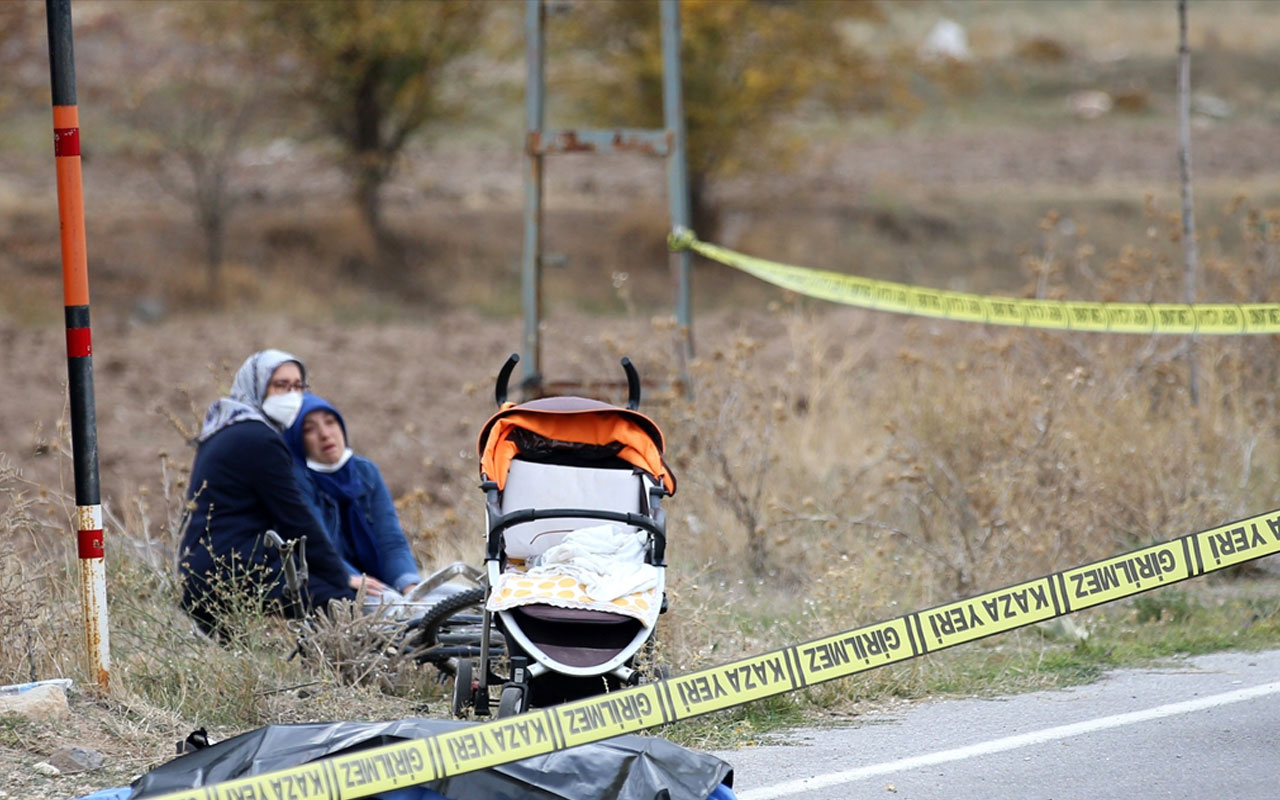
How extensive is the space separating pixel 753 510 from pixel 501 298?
46.0 feet

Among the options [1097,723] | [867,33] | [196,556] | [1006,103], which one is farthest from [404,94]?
[867,33]

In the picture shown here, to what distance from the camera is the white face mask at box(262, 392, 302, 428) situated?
6633 mm

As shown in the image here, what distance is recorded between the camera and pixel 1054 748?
17.4ft

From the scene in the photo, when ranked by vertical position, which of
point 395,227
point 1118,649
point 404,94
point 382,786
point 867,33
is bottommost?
point 1118,649

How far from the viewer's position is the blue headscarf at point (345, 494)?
265 inches

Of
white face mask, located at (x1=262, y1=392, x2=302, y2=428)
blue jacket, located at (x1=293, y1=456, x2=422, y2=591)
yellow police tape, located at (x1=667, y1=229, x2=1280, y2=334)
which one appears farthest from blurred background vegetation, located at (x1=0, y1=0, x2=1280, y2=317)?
white face mask, located at (x1=262, y1=392, x2=302, y2=428)

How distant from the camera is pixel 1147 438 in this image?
8.51 m

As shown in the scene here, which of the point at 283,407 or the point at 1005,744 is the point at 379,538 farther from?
the point at 1005,744

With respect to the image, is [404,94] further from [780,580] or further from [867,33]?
[867,33]

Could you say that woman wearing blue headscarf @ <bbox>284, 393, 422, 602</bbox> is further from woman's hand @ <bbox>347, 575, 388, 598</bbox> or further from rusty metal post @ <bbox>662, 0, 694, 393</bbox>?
rusty metal post @ <bbox>662, 0, 694, 393</bbox>

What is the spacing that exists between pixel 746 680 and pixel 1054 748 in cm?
193

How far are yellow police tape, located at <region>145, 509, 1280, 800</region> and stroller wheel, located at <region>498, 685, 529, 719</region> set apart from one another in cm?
121

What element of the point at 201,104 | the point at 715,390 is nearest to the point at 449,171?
the point at 201,104

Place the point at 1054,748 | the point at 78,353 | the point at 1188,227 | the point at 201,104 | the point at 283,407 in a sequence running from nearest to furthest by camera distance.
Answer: the point at 1054,748 < the point at 78,353 < the point at 283,407 < the point at 1188,227 < the point at 201,104
